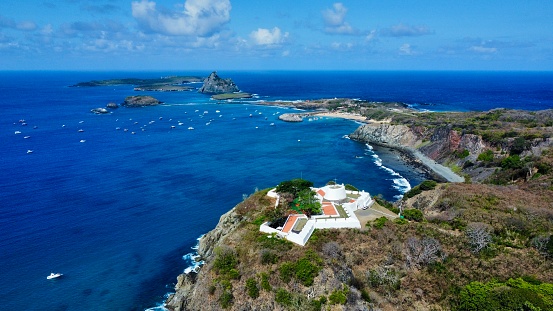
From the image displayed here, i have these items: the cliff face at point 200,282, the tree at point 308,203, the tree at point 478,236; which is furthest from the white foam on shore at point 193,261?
the tree at point 478,236

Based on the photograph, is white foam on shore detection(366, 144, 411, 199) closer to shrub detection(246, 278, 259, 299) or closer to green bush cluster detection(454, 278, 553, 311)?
green bush cluster detection(454, 278, 553, 311)

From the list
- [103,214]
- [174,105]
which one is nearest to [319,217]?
[103,214]

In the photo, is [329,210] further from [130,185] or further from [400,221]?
[130,185]

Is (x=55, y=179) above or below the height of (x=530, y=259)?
below

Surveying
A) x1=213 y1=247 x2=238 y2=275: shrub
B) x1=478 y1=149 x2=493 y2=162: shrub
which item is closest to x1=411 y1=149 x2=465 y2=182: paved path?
x1=478 y1=149 x2=493 y2=162: shrub

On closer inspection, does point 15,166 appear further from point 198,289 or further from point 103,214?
point 198,289

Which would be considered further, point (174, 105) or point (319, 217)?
point (174, 105)

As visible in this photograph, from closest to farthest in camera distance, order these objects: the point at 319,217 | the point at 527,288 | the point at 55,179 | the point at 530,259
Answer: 1. the point at 527,288
2. the point at 530,259
3. the point at 319,217
4. the point at 55,179
